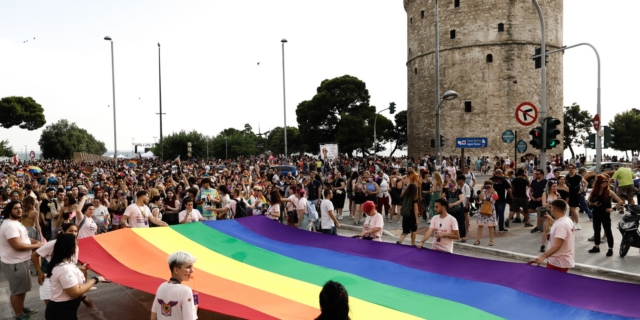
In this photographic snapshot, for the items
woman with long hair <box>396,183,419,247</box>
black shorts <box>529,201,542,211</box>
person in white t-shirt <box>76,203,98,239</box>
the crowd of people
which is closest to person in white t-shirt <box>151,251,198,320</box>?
the crowd of people

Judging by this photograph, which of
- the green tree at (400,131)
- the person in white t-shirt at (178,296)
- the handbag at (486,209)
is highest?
the green tree at (400,131)

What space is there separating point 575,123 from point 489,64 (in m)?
38.0

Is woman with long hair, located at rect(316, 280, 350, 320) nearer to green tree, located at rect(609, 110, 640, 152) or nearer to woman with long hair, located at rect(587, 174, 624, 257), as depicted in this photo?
woman with long hair, located at rect(587, 174, 624, 257)

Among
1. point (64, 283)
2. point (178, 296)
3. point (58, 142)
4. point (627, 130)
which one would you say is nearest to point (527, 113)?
point (178, 296)

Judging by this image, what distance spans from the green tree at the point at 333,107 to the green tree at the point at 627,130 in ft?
131

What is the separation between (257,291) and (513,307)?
317cm

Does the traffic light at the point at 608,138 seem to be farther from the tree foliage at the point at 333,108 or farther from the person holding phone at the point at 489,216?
the tree foliage at the point at 333,108

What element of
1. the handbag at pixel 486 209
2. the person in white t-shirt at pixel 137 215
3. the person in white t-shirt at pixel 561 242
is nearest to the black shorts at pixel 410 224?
the handbag at pixel 486 209

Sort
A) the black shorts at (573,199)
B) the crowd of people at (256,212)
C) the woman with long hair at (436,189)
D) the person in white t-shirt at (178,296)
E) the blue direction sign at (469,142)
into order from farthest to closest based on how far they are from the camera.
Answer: the blue direction sign at (469,142) → the woman with long hair at (436,189) → the black shorts at (573,199) → the crowd of people at (256,212) → the person in white t-shirt at (178,296)

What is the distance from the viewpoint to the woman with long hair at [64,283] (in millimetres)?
4770

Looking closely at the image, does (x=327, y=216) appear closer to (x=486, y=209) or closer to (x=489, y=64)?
(x=486, y=209)

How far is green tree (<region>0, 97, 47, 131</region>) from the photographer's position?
7138 cm

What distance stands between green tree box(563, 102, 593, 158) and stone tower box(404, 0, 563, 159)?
3011 centimetres

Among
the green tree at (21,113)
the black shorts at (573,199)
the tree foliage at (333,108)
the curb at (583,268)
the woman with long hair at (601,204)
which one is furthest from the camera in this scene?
the green tree at (21,113)
